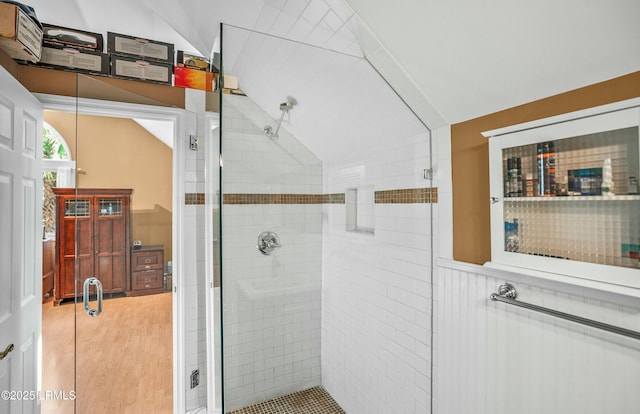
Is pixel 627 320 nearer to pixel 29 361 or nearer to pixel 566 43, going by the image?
pixel 566 43

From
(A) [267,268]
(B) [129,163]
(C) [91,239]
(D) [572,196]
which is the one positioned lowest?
(A) [267,268]

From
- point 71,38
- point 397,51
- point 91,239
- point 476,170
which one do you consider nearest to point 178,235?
point 91,239

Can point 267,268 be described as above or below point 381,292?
above

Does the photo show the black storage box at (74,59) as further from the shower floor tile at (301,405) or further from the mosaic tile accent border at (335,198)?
the shower floor tile at (301,405)

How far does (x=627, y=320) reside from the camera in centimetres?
92

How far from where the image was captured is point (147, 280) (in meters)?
2.02

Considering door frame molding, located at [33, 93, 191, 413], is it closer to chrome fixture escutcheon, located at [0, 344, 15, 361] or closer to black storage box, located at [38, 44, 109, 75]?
black storage box, located at [38, 44, 109, 75]

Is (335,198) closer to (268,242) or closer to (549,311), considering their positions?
(268,242)

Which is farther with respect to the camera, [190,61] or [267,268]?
[190,61]

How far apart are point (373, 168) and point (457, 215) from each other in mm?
458

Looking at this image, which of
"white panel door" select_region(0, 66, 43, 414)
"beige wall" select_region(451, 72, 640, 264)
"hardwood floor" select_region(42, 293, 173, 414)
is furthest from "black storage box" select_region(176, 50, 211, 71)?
"beige wall" select_region(451, 72, 640, 264)

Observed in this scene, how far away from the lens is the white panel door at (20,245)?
1559 mm

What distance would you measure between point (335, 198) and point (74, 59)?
178 cm

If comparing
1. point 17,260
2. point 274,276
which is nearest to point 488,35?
point 274,276
